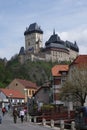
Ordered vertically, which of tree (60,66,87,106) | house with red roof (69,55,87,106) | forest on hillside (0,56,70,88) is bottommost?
tree (60,66,87,106)

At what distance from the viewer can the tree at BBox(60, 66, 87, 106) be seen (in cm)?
6594

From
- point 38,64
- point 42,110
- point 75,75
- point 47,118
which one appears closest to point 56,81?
point 75,75

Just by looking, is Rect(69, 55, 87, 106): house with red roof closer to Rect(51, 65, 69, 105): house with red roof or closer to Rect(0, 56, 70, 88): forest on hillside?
Rect(51, 65, 69, 105): house with red roof

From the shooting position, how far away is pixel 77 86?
219 ft

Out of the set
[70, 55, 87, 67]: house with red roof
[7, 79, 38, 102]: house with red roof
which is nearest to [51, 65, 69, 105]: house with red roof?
[70, 55, 87, 67]: house with red roof

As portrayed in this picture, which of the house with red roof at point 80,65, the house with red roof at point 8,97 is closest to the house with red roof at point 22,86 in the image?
the house with red roof at point 8,97

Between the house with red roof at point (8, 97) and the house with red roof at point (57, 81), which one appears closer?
the house with red roof at point (57, 81)

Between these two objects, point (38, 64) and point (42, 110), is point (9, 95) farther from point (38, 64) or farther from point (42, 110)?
point (38, 64)

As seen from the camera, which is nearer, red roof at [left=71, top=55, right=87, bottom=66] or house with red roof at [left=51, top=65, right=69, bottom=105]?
red roof at [left=71, top=55, right=87, bottom=66]

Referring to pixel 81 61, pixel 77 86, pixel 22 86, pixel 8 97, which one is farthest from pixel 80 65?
pixel 22 86

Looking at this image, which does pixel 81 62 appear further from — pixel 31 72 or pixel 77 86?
pixel 31 72

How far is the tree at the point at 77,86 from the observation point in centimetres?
6594

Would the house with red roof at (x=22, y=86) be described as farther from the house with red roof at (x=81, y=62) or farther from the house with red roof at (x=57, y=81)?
the house with red roof at (x=81, y=62)

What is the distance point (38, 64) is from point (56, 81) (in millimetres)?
110897
